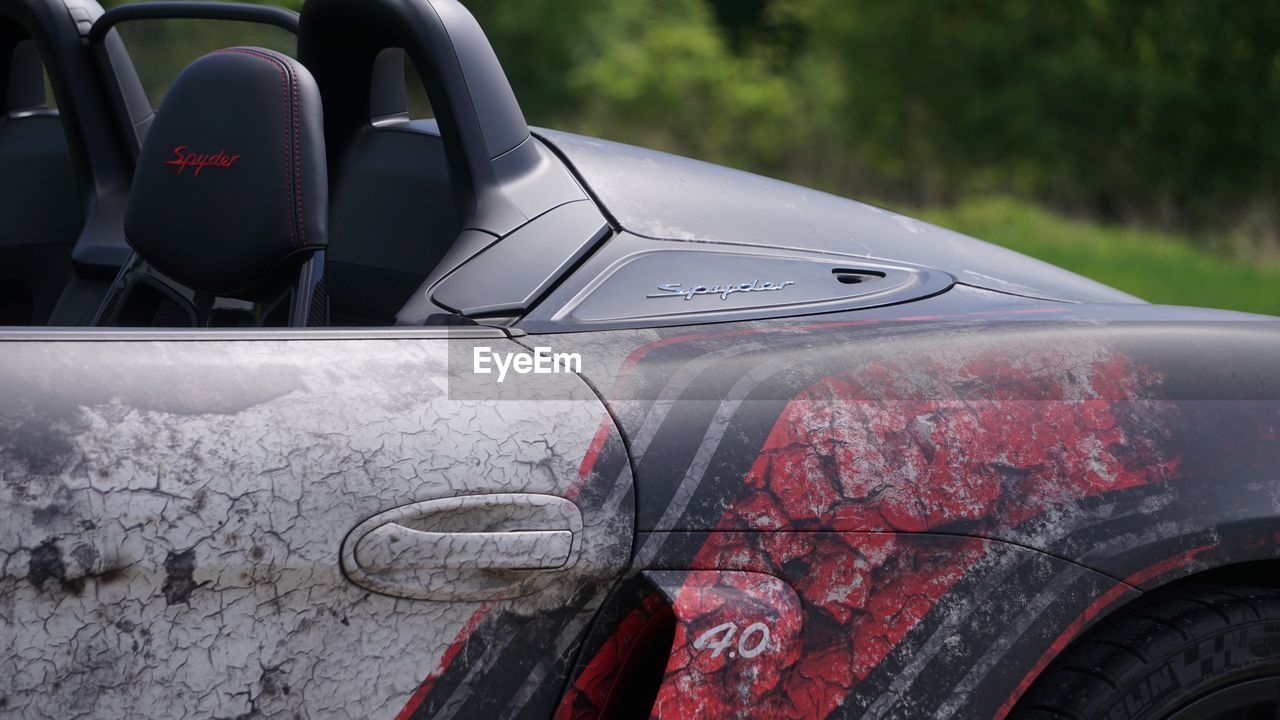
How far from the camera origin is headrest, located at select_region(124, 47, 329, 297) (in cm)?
181

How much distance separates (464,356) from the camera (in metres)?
1.47

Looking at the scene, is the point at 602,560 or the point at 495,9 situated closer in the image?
the point at 602,560

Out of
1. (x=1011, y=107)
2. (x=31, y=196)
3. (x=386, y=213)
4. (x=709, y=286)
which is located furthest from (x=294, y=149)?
(x=1011, y=107)

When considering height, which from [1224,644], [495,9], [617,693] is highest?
[1224,644]

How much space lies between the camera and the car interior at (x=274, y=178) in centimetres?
181

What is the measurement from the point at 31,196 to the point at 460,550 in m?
1.87

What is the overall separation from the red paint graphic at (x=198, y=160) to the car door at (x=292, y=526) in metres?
0.51

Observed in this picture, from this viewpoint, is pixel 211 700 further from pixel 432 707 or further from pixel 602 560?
pixel 602 560

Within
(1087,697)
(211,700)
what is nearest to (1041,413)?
(1087,697)

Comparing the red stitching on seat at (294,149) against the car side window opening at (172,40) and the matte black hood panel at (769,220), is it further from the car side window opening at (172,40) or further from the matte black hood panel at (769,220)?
the car side window opening at (172,40)

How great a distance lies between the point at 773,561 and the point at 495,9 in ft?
A: 118

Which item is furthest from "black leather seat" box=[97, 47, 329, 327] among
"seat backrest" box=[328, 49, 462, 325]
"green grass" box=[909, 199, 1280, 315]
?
"green grass" box=[909, 199, 1280, 315]

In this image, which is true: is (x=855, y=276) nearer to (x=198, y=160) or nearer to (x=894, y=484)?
(x=894, y=484)

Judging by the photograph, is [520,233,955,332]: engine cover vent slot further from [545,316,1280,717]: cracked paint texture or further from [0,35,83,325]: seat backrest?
[0,35,83,325]: seat backrest
